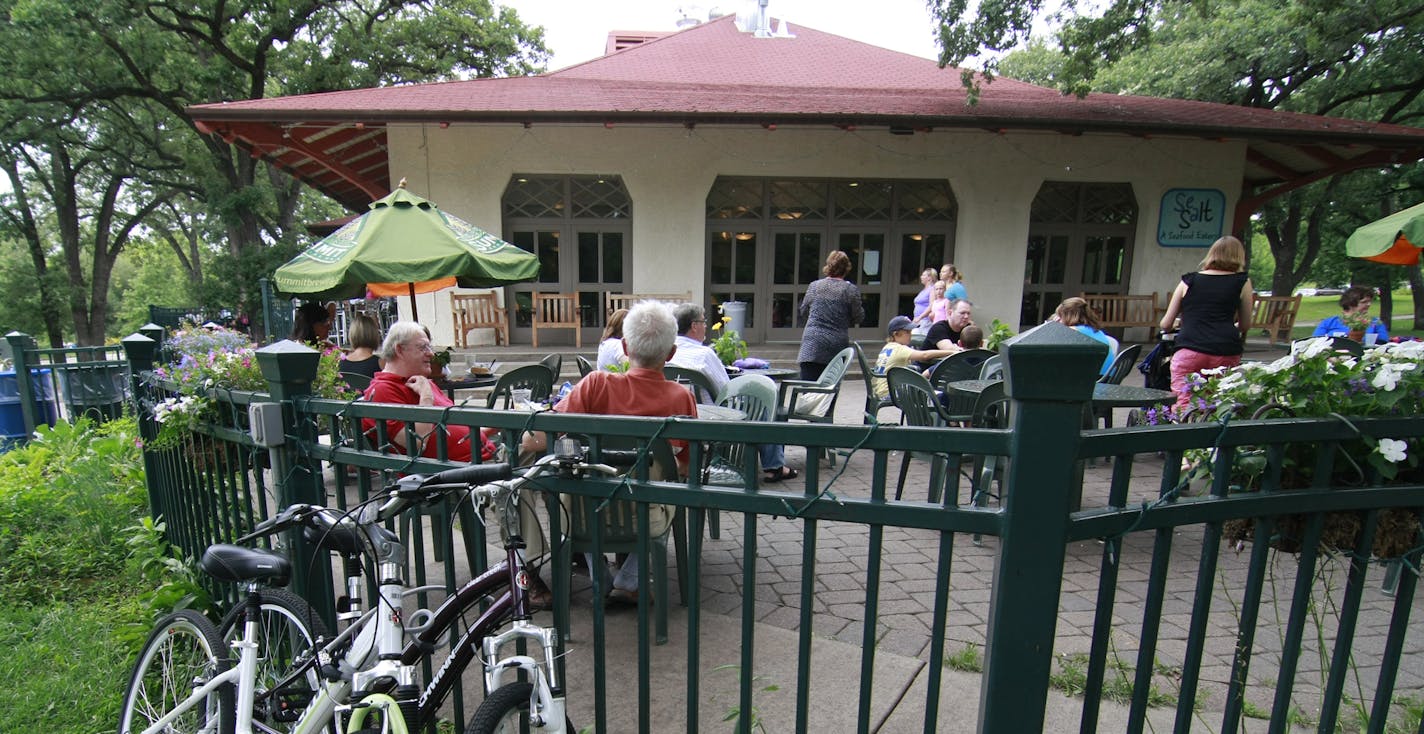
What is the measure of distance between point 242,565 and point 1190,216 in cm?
1497

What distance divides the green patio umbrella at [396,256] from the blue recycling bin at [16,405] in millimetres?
5089

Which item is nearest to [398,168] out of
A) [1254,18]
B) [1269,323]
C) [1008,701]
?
[1008,701]

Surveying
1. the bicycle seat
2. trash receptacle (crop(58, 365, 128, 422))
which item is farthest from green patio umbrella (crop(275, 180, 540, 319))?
trash receptacle (crop(58, 365, 128, 422))

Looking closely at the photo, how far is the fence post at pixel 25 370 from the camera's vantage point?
7.25 m

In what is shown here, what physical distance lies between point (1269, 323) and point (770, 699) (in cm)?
1562

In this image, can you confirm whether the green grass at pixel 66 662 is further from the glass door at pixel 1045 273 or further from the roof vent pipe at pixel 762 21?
the roof vent pipe at pixel 762 21

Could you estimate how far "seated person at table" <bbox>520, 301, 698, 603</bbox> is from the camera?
2.73 metres

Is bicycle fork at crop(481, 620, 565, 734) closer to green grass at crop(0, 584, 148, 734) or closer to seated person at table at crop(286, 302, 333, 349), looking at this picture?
green grass at crop(0, 584, 148, 734)

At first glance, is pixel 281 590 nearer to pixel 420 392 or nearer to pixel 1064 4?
pixel 420 392

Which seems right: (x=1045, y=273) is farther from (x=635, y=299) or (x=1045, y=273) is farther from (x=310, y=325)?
(x=310, y=325)

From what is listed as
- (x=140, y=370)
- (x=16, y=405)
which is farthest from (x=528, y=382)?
(x=16, y=405)

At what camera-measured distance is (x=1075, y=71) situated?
11359 mm

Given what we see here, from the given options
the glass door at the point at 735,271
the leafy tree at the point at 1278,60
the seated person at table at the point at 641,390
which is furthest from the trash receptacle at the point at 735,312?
the seated person at table at the point at 641,390

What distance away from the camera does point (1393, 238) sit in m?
6.06
